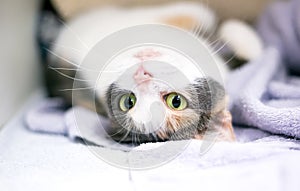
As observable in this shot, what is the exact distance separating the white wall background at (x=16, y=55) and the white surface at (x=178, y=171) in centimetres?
18

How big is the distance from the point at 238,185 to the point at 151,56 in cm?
27

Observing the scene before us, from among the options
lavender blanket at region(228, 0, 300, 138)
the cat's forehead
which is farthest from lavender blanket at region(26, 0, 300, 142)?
the cat's forehead

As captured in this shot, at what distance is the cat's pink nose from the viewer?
2.17 ft

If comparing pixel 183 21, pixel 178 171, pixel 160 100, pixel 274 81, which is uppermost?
pixel 183 21

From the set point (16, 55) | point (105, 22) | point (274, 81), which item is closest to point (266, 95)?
point (274, 81)

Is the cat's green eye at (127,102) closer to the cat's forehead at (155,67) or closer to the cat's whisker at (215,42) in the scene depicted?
the cat's forehead at (155,67)

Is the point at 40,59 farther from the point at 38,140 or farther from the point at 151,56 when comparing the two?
the point at 151,56

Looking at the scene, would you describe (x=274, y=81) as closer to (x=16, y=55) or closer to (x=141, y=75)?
(x=141, y=75)

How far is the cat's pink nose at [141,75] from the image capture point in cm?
66

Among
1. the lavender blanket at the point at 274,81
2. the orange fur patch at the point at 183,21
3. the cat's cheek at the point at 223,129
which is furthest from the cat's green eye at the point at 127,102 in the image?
the orange fur patch at the point at 183,21

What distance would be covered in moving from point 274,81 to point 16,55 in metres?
0.56

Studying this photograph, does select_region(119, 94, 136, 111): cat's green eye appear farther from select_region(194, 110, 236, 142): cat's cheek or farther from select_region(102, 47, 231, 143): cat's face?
select_region(194, 110, 236, 142): cat's cheek

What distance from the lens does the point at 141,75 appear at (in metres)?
0.67

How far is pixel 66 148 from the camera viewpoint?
2.35ft
